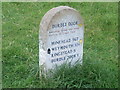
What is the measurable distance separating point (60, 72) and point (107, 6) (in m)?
4.19

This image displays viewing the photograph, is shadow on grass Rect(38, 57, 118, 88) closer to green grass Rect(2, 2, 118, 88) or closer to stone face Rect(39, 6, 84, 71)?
green grass Rect(2, 2, 118, 88)

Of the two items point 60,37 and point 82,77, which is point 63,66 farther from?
point 60,37

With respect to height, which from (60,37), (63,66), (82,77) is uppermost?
(60,37)

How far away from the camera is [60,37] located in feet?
13.7

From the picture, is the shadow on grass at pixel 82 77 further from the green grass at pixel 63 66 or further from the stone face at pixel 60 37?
the stone face at pixel 60 37

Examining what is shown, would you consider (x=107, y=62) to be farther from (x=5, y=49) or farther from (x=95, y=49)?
(x=5, y=49)

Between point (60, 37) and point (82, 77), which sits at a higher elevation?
point (60, 37)

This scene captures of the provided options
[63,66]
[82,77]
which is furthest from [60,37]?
[82,77]

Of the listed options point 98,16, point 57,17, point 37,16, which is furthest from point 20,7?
point 57,17

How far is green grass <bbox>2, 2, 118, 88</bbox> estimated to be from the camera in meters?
4.16

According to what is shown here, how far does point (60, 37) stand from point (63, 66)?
0.41 metres

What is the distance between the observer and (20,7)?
7.71 m

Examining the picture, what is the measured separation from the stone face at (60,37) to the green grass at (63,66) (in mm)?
168

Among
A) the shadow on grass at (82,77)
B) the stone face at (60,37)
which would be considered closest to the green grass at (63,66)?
the shadow on grass at (82,77)
